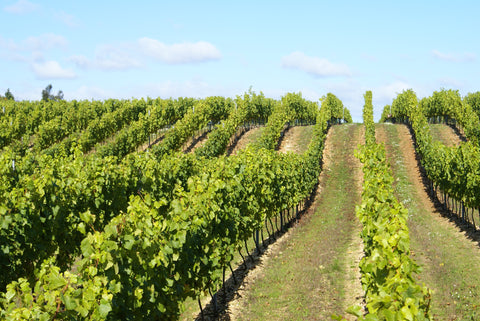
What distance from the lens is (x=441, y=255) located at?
55.6 feet

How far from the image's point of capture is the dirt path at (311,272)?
13117mm

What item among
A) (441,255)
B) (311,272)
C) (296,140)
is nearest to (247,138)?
(296,140)

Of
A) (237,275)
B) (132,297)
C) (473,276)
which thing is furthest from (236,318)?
(473,276)

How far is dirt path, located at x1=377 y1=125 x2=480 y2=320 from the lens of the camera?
12.6 meters

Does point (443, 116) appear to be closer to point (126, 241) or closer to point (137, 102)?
point (137, 102)

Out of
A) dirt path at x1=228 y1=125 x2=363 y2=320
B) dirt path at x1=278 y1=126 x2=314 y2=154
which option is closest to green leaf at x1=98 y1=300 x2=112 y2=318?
dirt path at x1=228 y1=125 x2=363 y2=320

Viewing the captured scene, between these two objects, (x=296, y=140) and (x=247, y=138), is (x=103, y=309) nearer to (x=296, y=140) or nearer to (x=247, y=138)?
(x=296, y=140)

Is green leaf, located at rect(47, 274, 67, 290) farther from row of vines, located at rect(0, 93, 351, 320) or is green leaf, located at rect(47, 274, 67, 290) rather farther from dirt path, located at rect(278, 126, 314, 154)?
dirt path, located at rect(278, 126, 314, 154)

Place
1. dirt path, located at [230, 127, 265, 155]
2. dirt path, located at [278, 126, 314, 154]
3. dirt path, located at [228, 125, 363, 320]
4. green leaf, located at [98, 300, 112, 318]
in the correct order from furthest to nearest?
1. dirt path, located at [230, 127, 265, 155]
2. dirt path, located at [278, 126, 314, 154]
3. dirt path, located at [228, 125, 363, 320]
4. green leaf, located at [98, 300, 112, 318]

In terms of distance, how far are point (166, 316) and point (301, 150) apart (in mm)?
32057

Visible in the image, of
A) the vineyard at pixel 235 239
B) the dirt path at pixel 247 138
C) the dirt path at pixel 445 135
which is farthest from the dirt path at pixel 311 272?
the dirt path at pixel 247 138

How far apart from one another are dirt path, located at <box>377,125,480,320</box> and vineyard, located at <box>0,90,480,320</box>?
78mm

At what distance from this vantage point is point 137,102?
189 ft

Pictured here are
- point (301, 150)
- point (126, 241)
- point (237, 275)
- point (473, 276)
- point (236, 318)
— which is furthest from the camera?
point (301, 150)
